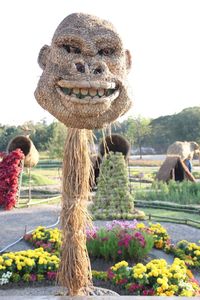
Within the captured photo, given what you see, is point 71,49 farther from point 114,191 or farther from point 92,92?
point 114,191

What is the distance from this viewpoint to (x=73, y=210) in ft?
11.4

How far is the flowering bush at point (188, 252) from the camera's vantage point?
736cm

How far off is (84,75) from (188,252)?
5.61m

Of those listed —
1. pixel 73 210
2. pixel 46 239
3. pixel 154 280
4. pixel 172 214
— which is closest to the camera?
pixel 73 210

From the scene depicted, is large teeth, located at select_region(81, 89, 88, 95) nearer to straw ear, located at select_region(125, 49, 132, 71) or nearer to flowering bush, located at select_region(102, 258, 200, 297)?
straw ear, located at select_region(125, 49, 132, 71)

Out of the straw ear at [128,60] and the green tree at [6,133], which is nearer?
the straw ear at [128,60]

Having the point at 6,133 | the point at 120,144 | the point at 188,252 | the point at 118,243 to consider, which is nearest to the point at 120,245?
the point at 118,243

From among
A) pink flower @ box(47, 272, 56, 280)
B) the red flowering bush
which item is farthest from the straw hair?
the red flowering bush

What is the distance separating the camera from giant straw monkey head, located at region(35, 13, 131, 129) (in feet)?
9.14

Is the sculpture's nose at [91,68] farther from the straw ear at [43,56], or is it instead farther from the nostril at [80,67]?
the straw ear at [43,56]

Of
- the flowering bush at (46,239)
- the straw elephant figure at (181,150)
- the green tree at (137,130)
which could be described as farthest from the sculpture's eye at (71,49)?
the green tree at (137,130)

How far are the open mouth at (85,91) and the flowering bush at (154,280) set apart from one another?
3009 millimetres

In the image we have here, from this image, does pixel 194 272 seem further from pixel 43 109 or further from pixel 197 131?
pixel 197 131

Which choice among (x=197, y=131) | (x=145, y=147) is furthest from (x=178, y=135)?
(x=145, y=147)
